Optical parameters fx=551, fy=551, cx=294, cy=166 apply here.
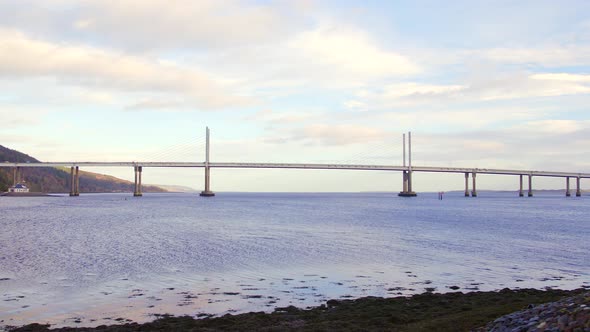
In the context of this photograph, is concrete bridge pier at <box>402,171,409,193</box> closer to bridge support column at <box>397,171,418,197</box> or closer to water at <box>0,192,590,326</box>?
bridge support column at <box>397,171,418,197</box>

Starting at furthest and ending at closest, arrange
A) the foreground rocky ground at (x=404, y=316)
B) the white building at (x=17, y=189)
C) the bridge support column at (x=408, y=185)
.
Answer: the white building at (x=17, y=189)
the bridge support column at (x=408, y=185)
the foreground rocky ground at (x=404, y=316)

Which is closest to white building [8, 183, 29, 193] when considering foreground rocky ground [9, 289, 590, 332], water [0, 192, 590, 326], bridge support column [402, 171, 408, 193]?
bridge support column [402, 171, 408, 193]

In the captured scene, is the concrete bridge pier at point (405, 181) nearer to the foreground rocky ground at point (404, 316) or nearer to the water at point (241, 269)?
the water at point (241, 269)

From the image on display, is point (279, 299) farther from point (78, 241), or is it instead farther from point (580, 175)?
point (580, 175)

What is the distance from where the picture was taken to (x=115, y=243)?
120 ft

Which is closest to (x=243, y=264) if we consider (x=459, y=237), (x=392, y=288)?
(x=392, y=288)

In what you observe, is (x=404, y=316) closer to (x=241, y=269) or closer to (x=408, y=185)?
(x=241, y=269)

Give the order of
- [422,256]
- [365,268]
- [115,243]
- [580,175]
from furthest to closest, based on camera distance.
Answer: [580,175] < [115,243] < [422,256] < [365,268]

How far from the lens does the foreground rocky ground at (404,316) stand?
449 inches

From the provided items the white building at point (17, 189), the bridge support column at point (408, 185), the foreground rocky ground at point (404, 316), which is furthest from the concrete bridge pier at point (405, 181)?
the foreground rocky ground at point (404, 316)

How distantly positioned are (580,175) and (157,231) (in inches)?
7393

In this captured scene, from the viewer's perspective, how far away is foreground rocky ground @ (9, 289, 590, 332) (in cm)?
1140

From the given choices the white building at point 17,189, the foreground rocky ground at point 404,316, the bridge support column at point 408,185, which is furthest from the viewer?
the white building at point 17,189

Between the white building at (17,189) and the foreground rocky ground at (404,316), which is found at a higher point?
the foreground rocky ground at (404,316)
